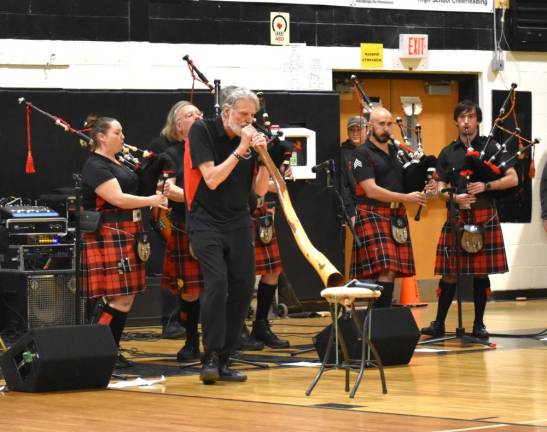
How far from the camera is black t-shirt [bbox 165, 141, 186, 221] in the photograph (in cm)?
757

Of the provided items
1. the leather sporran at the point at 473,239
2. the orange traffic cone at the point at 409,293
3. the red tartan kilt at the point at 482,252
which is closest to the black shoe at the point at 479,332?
the red tartan kilt at the point at 482,252

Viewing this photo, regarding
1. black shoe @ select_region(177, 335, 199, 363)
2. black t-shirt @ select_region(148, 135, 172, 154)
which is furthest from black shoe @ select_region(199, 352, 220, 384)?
black t-shirt @ select_region(148, 135, 172, 154)

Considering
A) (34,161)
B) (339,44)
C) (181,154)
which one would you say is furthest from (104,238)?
(339,44)

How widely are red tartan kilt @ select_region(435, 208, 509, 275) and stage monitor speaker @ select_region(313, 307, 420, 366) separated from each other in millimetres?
1494

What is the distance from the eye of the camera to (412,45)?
11.3 m

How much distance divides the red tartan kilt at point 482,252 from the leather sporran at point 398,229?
498mm

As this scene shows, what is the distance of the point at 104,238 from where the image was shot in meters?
7.10

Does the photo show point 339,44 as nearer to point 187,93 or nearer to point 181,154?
point 187,93

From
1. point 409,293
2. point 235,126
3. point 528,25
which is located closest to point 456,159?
point 235,126

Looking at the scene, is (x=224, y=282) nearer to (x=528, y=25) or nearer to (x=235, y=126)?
(x=235, y=126)

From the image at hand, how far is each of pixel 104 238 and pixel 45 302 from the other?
1.90m

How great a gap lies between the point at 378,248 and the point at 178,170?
1335mm

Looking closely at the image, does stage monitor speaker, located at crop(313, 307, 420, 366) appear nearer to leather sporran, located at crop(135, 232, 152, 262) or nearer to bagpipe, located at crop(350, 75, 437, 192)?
leather sporran, located at crop(135, 232, 152, 262)

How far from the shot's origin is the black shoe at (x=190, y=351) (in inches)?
295
